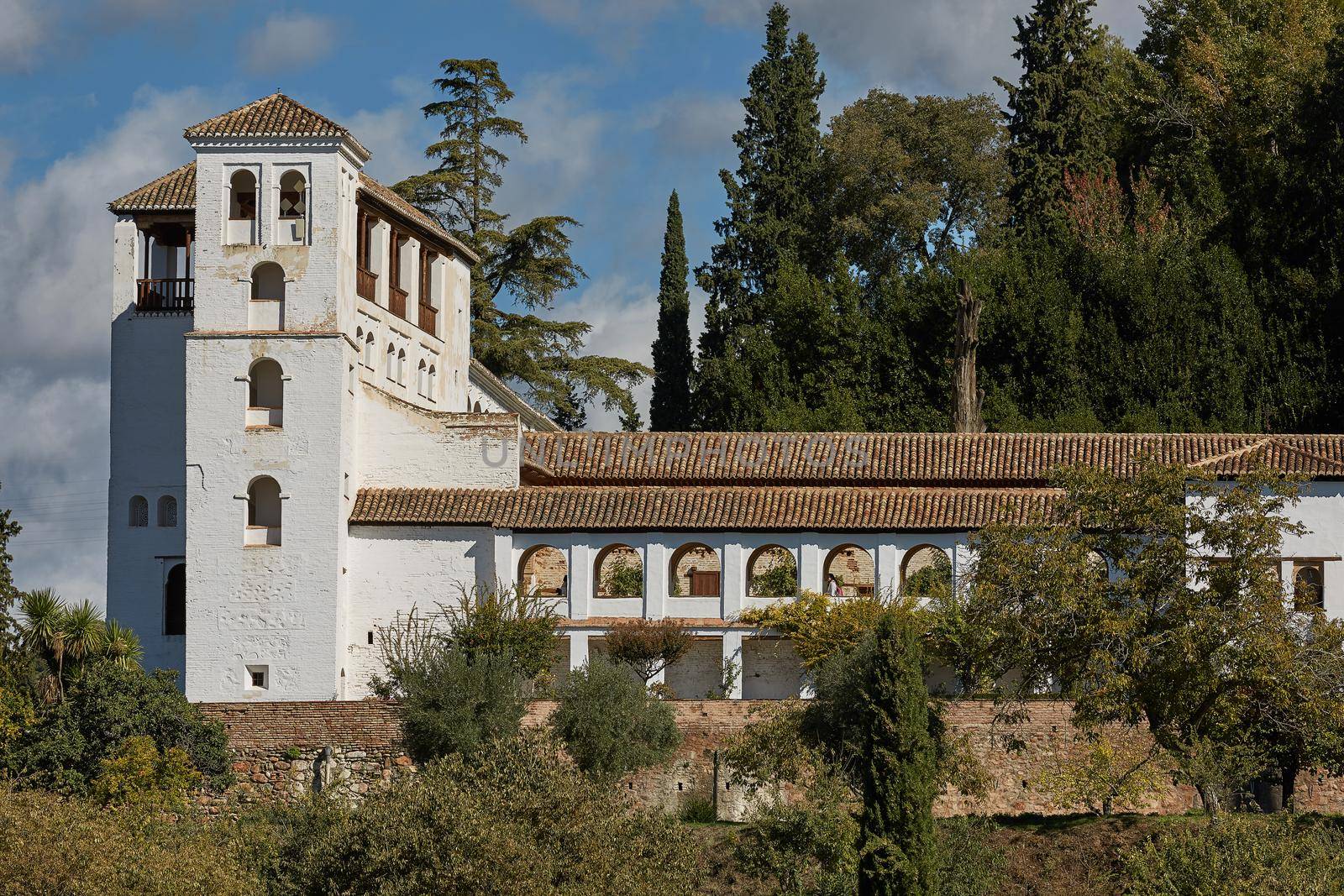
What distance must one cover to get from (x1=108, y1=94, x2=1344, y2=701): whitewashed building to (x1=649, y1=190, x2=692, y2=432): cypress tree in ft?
36.1

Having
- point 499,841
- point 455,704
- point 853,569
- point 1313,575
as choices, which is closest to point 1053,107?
point 853,569

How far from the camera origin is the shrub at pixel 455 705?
3158 cm

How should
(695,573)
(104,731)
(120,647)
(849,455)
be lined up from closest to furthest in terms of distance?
(104,731) < (120,647) < (849,455) < (695,573)

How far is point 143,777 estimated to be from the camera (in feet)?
102

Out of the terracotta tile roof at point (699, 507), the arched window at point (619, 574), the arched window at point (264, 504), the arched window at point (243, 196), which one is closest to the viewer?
the terracotta tile roof at point (699, 507)

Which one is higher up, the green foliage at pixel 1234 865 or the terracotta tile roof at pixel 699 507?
the terracotta tile roof at pixel 699 507

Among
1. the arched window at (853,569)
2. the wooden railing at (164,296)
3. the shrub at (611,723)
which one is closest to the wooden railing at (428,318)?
the wooden railing at (164,296)

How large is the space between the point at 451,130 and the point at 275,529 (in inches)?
647

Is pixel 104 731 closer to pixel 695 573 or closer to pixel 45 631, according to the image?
pixel 45 631

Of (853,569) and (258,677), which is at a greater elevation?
(853,569)

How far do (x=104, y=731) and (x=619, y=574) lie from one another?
1347 centimetres

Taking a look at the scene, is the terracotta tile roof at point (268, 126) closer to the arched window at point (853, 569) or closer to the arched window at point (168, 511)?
the arched window at point (168, 511)

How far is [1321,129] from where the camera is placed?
51031 millimetres

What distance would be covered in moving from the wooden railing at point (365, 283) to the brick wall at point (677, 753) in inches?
390
